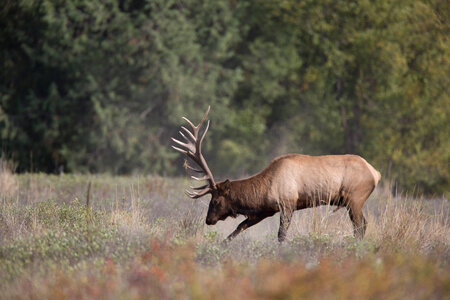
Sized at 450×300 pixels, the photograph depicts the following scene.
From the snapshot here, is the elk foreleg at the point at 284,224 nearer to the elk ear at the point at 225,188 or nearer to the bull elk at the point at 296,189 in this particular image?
the bull elk at the point at 296,189

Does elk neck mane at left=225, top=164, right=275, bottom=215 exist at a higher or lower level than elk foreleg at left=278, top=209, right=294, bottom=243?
higher

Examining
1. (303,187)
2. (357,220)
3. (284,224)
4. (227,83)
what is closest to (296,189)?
(303,187)

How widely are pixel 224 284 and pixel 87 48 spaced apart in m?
18.7

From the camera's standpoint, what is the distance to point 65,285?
5672 mm

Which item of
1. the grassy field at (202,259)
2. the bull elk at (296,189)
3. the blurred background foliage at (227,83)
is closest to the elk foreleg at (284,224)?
the bull elk at (296,189)

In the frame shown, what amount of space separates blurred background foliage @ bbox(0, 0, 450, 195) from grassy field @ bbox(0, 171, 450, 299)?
1171 centimetres

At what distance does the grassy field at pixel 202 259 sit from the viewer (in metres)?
5.12

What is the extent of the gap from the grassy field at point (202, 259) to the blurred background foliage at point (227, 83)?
11.7 meters

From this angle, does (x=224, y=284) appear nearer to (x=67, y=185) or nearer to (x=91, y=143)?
(x=67, y=185)

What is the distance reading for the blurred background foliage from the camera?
21203mm

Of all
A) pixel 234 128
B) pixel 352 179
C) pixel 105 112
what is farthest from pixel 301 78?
pixel 352 179

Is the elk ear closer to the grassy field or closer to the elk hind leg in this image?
the grassy field

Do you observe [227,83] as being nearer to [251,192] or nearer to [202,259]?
[251,192]

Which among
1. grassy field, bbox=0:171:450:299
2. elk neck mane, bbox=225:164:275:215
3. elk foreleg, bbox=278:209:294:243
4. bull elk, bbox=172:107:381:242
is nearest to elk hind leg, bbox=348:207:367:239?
bull elk, bbox=172:107:381:242
